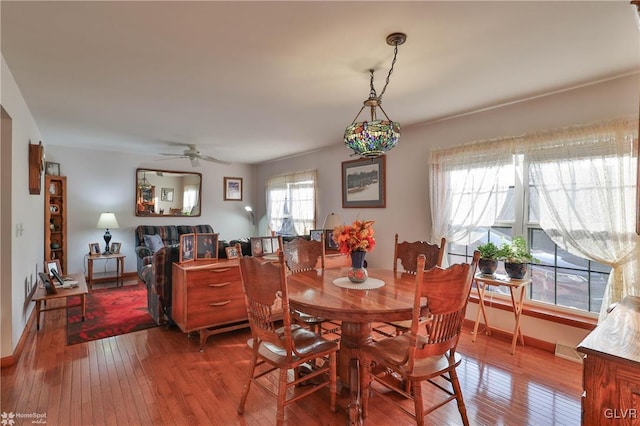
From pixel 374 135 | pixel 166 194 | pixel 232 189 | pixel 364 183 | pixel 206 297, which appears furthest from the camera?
pixel 232 189

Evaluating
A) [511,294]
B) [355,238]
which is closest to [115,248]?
[355,238]

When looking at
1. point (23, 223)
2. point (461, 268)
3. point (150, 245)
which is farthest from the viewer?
point (150, 245)

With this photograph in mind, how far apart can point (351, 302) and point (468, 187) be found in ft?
7.39

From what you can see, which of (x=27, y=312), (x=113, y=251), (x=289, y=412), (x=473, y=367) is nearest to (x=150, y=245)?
(x=113, y=251)

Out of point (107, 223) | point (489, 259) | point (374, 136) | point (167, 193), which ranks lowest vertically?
point (489, 259)

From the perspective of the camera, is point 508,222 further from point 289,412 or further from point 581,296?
point 289,412

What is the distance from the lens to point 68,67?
7.61 feet

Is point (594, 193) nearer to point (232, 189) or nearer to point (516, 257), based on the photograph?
point (516, 257)

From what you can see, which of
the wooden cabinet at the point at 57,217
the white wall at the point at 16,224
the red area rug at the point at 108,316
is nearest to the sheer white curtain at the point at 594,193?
the red area rug at the point at 108,316

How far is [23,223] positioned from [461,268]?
3.77 meters

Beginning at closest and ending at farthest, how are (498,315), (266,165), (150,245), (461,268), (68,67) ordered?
1. (461,268)
2. (68,67)
3. (498,315)
4. (150,245)
5. (266,165)

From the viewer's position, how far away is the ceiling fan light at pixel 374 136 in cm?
201

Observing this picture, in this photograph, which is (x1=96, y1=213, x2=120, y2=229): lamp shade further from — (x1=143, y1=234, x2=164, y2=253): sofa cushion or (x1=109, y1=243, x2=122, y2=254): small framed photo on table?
(x1=143, y1=234, x2=164, y2=253): sofa cushion

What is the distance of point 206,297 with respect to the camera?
2982 millimetres
